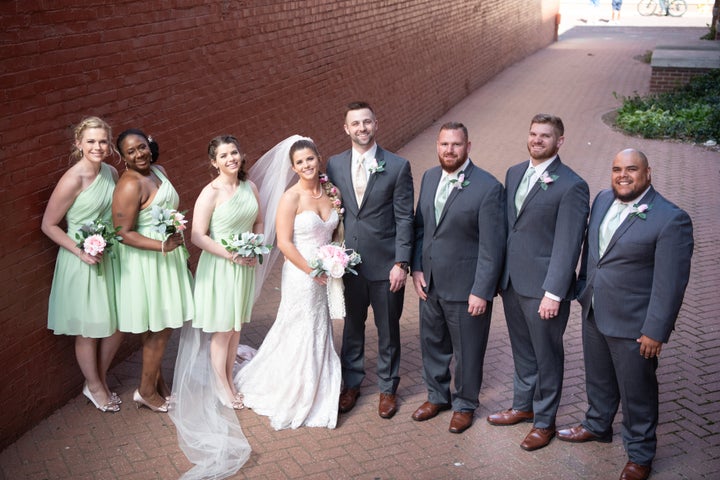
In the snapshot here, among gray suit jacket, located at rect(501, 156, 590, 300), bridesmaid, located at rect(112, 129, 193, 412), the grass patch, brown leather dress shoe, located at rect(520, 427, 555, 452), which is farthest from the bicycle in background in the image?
bridesmaid, located at rect(112, 129, 193, 412)

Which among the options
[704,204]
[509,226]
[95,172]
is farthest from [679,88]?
[95,172]

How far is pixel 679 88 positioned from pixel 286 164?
1529cm

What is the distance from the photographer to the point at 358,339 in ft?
20.1

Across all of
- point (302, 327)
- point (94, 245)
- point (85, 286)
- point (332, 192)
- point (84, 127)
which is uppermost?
point (84, 127)

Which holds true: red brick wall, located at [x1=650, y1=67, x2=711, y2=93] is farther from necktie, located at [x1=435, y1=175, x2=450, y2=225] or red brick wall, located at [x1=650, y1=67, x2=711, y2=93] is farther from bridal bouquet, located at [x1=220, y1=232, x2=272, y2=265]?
bridal bouquet, located at [x1=220, y1=232, x2=272, y2=265]

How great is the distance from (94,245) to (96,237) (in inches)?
2.2

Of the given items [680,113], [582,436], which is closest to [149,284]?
[582,436]

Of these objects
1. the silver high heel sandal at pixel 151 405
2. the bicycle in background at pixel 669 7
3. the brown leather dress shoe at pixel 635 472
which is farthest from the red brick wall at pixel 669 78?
the bicycle in background at pixel 669 7

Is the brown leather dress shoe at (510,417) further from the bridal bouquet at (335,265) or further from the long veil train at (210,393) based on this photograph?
the long veil train at (210,393)

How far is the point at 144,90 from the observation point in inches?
268

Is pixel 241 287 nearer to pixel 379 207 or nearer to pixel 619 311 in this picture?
pixel 379 207

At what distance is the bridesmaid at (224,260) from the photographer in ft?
18.5

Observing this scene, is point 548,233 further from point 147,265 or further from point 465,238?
point 147,265

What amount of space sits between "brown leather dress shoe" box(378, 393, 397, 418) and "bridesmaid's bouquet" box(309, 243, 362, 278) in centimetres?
106
